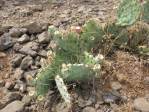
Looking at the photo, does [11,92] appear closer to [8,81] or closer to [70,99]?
[8,81]

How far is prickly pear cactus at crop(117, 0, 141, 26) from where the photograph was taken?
15.0 feet

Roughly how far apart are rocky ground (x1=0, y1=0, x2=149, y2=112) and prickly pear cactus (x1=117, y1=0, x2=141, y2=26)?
37cm

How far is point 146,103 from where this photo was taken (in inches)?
156

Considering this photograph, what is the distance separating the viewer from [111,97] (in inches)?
160

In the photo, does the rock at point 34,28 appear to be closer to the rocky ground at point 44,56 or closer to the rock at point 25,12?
the rocky ground at point 44,56

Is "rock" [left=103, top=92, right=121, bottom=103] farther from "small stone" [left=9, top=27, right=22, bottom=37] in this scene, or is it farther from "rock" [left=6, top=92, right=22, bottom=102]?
"small stone" [left=9, top=27, right=22, bottom=37]

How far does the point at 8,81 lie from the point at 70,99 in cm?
98

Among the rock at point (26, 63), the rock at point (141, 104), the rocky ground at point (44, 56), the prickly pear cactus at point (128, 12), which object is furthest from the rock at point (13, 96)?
the prickly pear cactus at point (128, 12)

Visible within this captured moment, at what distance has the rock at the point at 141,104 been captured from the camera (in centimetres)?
391

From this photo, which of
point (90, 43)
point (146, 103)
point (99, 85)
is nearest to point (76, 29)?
point (90, 43)

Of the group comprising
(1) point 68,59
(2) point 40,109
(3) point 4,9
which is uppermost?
(3) point 4,9

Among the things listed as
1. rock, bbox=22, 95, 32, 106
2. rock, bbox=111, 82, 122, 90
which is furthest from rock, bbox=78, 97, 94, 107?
rock, bbox=22, 95, 32, 106

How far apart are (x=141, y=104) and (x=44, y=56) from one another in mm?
1388

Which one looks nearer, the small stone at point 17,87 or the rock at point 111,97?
the rock at point 111,97
